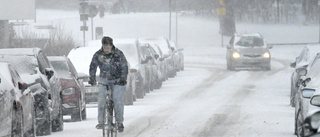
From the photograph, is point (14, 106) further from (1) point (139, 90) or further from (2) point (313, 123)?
(1) point (139, 90)

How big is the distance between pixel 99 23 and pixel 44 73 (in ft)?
214

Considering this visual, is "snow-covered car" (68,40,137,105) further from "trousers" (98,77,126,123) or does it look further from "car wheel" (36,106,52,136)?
"trousers" (98,77,126,123)

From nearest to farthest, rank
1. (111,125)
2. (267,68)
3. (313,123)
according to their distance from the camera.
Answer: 1. (313,123)
2. (111,125)
3. (267,68)

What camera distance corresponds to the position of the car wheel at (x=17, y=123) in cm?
1252

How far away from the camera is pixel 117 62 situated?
13750mm

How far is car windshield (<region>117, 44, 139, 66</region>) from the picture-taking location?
25.8m

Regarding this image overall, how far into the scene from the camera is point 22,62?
1585cm

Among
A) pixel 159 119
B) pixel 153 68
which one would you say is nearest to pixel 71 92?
pixel 159 119

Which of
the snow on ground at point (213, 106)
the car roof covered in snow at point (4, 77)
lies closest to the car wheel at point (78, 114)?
the snow on ground at point (213, 106)

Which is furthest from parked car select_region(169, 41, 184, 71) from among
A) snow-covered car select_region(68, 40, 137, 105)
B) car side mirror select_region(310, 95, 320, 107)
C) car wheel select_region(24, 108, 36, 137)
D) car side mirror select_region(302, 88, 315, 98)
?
→ car side mirror select_region(310, 95, 320, 107)

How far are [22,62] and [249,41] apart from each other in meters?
25.9

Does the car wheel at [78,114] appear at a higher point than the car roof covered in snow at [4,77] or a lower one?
lower

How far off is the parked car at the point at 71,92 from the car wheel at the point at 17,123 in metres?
5.35

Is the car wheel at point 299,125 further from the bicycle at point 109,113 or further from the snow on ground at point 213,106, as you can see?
the bicycle at point 109,113
